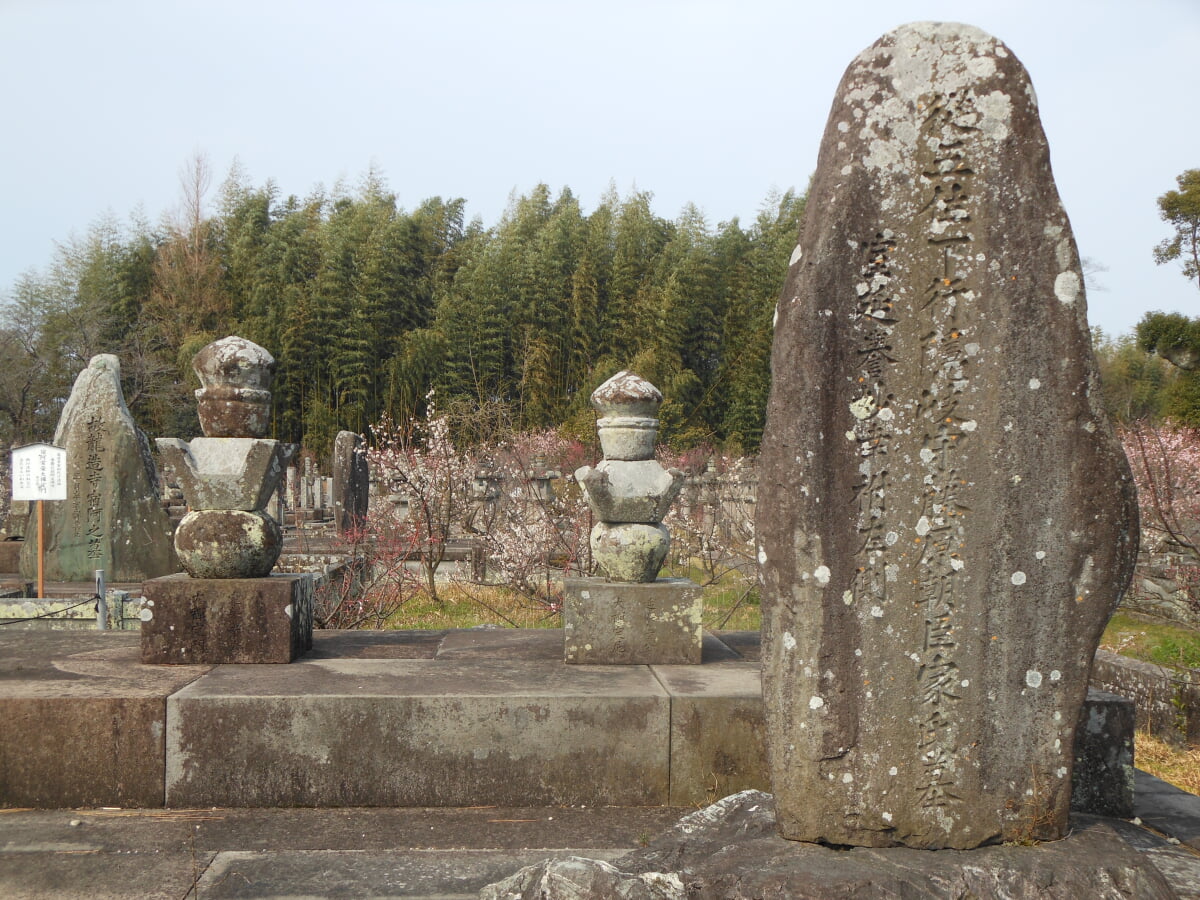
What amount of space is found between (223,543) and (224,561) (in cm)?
9

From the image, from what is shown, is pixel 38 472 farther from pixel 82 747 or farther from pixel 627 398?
pixel 627 398

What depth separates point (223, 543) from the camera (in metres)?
4.00

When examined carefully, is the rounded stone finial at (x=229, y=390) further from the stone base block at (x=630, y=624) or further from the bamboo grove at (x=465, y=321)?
the bamboo grove at (x=465, y=321)

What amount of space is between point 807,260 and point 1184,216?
60.3 ft

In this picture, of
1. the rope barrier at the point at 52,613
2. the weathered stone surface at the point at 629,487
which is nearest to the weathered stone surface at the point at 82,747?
the weathered stone surface at the point at 629,487

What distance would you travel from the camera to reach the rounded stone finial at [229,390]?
421cm

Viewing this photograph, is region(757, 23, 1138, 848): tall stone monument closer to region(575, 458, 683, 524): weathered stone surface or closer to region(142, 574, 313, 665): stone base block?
region(575, 458, 683, 524): weathered stone surface

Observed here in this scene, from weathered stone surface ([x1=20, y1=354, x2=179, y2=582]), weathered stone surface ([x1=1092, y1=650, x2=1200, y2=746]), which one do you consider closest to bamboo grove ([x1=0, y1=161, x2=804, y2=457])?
weathered stone surface ([x1=20, y1=354, x2=179, y2=582])

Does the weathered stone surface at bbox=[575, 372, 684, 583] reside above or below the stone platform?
above

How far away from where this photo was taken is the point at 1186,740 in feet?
16.5

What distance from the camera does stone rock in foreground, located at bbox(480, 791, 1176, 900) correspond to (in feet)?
6.99

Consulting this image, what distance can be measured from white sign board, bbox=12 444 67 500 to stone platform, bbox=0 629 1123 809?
444 cm

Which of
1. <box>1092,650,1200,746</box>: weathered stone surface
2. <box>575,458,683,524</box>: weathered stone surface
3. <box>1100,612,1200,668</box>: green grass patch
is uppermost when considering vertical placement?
<box>575,458,683,524</box>: weathered stone surface

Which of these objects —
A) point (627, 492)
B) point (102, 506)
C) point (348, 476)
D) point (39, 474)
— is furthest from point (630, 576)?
point (348, 476)
